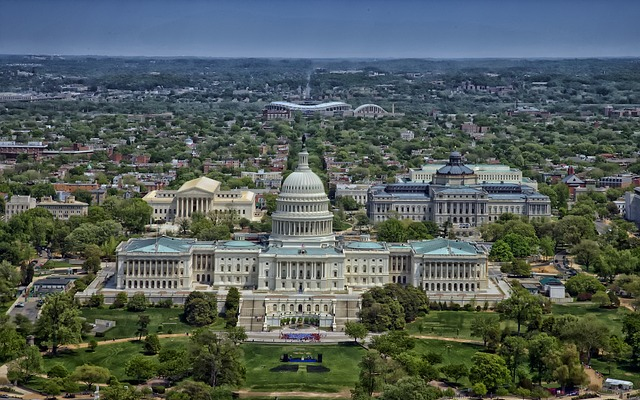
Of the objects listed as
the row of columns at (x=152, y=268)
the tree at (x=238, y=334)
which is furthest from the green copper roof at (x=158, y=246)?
the tree at (x=238, y=334)

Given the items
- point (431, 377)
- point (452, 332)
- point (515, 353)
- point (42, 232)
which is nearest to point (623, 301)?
point (452, 332)

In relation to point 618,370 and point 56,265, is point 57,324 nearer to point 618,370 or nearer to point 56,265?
point 56,265

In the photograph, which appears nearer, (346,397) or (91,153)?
(346,397)

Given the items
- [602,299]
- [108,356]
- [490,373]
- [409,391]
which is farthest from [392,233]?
[409,391]

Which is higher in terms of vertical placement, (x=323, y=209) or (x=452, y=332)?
(x=323, y=209)

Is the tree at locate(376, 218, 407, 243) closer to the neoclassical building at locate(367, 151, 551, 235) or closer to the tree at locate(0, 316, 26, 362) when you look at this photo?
the neoclassical building at locate(367, 151, 551, 235)

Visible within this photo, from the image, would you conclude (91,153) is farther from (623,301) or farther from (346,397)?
(346,397)
